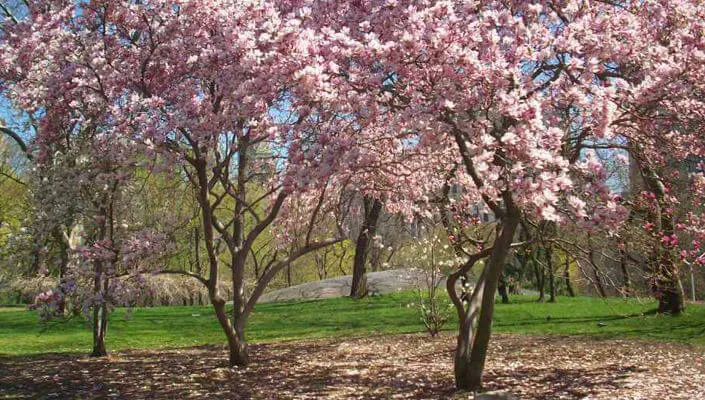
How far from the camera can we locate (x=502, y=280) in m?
20.6

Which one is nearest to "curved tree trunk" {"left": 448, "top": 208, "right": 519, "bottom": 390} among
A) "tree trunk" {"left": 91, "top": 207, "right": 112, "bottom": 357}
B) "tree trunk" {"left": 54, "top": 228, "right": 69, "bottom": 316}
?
"tree trunk" {"left": 91, "top": 207, "right": 112, "bottom": 357}

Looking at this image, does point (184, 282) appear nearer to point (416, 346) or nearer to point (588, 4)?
point (416, 346)

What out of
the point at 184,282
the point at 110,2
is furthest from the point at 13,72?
the point at 184,282

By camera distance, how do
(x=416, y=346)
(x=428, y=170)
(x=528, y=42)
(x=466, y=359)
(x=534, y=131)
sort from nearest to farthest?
(x=534, y=131) → (x=528, y=42) → (x=466, y=359) → (x=428, y=170) → (x=416, y=346)

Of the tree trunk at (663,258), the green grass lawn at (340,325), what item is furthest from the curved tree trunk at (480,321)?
the green grass lawn at (340,325)

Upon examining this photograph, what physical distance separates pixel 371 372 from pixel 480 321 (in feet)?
9.17

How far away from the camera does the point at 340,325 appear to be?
1691 cm

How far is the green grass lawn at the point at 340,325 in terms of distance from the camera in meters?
14.6

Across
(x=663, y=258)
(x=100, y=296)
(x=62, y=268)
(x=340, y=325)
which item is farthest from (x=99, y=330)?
(x=663, y=258)

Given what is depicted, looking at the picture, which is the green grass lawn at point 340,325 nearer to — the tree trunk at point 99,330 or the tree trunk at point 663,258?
the tree trunk at point 663,258

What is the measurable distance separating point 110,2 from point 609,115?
6.60 meters

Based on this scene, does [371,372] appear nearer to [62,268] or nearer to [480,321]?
[480,321]

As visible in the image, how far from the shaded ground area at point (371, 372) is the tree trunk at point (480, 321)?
34 cm

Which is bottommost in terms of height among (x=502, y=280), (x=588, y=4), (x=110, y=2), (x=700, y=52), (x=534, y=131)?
(x=502, y=280)
